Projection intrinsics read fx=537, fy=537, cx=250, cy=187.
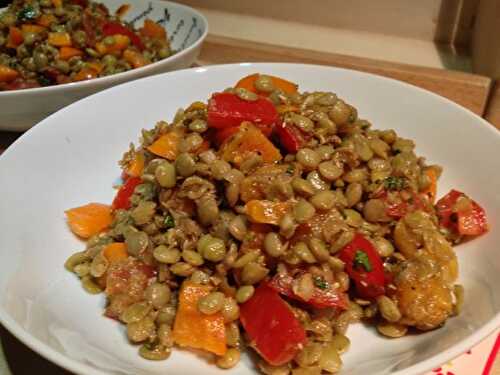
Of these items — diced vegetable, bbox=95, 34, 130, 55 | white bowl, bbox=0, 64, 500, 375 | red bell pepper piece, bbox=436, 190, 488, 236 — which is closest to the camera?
white bowl, bbox=0, 64, 500, 375

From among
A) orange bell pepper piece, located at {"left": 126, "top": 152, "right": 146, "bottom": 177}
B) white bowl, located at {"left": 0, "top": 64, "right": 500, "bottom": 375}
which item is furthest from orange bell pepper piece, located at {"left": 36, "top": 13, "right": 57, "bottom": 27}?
orange bell pepper piece, located at {"left": 126, "top": 152, "right": 146, "bottom": 177}

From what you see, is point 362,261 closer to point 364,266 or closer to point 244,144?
point 364,266

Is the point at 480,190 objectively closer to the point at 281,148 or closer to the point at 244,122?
the point at 281,148

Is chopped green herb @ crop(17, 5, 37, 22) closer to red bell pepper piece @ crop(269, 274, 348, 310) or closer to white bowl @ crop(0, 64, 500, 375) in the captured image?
white bowl @ crop(0, 64, 500, 375)

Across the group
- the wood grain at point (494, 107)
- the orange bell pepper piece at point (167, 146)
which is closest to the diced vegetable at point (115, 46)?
the orange bell pepper piece at point (167, 146)

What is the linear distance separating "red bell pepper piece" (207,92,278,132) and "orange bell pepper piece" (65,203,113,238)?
529mm

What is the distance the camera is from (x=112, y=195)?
199cm

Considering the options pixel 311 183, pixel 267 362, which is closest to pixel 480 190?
pixel 311 183

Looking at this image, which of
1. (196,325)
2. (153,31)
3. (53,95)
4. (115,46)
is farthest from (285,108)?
(153,31)

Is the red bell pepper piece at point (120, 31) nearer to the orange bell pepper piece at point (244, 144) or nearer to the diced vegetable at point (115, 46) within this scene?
the diced vegetable at point (115, 46)

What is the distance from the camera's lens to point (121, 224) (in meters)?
1.65

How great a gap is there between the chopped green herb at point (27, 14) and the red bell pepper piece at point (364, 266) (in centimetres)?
204

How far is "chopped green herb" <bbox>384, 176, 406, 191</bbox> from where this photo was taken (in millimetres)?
1605

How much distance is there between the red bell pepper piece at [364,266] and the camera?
4.65 ft
